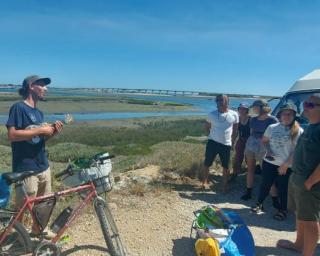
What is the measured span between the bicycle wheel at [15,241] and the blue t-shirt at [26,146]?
24.7 inches

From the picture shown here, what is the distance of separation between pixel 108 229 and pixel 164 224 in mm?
1594

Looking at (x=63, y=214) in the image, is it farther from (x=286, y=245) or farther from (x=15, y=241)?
(x=286, y=245)

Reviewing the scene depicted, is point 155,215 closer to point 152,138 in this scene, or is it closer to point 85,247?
point 85,247

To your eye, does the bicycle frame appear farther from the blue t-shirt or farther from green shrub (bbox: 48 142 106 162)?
green shrub (bbox: 48 142 106 162)

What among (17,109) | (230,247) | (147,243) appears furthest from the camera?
(147,243)

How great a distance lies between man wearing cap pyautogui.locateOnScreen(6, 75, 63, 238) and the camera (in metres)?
4.40

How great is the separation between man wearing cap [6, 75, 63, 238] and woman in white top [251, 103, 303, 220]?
326 cm

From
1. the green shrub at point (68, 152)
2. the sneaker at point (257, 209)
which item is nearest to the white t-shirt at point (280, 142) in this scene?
the sneaker at point (257, 209)

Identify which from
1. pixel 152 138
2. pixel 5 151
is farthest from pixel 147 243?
pixel 152 138

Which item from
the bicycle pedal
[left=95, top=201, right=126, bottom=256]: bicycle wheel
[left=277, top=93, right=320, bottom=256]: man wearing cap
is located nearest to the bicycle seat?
[left=95, top=201, right=126, bottom=256]: bicycle wheel

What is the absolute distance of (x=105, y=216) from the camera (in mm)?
4637

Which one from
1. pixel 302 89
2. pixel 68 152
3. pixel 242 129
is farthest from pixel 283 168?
pixel 68 152

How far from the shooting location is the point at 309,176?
14.5 feet

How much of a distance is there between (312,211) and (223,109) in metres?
3.48
